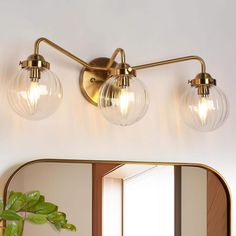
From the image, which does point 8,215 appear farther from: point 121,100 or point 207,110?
point 207,110

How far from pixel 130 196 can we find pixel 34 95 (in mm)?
437

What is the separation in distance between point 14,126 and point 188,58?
57cm

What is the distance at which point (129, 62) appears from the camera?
56.2 inches

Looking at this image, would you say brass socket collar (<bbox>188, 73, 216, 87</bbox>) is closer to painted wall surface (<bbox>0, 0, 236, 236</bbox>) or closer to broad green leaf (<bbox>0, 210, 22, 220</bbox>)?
painted wall surface (<bbox>0, 0, 236, 236</bbox>)

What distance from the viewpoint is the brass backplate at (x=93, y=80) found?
52.9 inches

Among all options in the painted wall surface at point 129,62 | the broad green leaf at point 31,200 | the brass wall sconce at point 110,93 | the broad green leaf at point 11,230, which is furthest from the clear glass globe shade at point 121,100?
the broad green leaf at point 11,230

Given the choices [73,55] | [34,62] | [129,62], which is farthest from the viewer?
[129,62]

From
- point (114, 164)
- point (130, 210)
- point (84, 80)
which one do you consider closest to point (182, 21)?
point (84, 80)

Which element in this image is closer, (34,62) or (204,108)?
(34,62)

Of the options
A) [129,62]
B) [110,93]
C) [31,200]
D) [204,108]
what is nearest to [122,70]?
[110,93]

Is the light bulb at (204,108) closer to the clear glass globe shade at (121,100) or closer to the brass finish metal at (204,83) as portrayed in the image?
the brass finish metal at (204,83)

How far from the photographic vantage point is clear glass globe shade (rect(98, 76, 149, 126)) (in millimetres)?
1254

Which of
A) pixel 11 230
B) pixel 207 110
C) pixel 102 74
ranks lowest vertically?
pixel 11 230

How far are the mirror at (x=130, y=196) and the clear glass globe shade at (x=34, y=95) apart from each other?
0.51 ft
